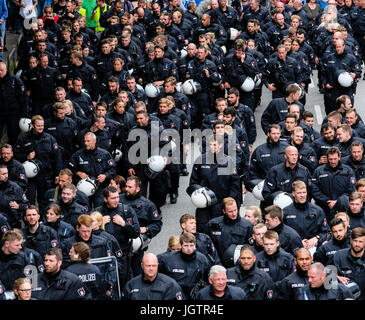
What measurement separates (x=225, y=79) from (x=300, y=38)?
6.77 feet

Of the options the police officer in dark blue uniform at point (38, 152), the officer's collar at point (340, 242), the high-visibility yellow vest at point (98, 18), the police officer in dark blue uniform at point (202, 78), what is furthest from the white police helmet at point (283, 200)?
the high-visibility yellow vest at point (98, 18)

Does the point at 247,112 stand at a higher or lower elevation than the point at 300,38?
lower

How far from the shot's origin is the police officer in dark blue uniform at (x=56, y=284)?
11.0m

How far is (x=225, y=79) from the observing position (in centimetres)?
1909

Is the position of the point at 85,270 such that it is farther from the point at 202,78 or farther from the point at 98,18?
the point at 98,18

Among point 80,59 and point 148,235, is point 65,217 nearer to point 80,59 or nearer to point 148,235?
point 148,235

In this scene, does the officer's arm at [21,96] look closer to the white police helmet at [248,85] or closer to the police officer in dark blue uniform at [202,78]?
the police officer in dark blue uniform at [202,78]

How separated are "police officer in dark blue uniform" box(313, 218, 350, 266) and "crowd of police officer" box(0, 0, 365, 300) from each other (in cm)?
2

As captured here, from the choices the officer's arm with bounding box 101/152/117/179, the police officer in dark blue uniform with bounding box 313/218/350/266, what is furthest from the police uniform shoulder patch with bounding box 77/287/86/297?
the officer's arm with bounding box 101/152/117/179

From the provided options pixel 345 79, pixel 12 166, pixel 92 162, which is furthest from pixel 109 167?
pixel 345 79

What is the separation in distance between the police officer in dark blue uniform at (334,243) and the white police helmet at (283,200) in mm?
1186

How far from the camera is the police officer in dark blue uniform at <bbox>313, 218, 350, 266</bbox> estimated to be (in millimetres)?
12164

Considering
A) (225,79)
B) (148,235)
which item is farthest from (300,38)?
(148,235)

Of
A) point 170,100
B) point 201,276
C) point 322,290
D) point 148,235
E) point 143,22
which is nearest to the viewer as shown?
point 322,290
